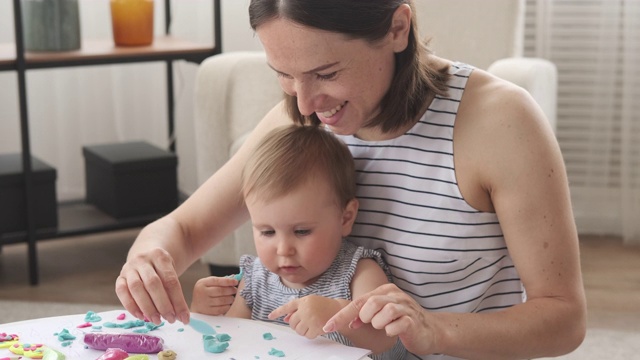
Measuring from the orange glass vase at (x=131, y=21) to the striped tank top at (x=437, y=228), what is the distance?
1831 millimetres

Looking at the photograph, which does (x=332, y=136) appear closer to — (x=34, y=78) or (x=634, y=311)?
(x=634, y=311)

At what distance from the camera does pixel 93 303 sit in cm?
286

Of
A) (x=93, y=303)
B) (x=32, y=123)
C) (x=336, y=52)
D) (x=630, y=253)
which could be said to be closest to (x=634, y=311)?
(x=630, y=253)

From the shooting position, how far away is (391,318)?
111 centimetres

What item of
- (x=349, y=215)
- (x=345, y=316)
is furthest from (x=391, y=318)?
(x=349, y=215)

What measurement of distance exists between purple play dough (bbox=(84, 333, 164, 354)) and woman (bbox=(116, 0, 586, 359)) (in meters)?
0.06

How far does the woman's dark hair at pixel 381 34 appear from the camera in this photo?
49.9 inches

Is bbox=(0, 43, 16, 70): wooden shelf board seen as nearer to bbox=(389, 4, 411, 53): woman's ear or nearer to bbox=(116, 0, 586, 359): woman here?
bbox=(116, 0, 586, 359): woman

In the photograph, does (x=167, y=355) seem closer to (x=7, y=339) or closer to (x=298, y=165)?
(x=7, y=339)

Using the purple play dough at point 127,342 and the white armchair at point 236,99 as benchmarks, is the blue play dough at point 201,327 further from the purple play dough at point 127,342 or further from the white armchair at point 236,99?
the white armchair at point 236,99

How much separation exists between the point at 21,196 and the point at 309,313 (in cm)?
203

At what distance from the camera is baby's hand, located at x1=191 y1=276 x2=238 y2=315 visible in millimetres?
1318

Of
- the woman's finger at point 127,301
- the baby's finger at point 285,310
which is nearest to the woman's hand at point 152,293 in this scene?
the woman's finger at point 127,301

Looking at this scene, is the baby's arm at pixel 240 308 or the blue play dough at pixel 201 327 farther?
the baby's arm at pixel 240 308
